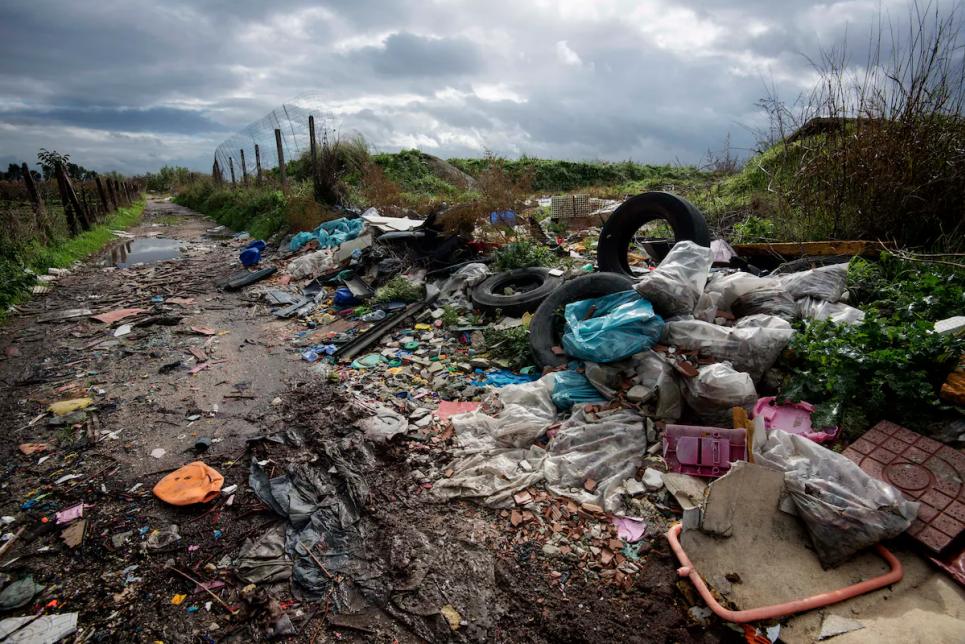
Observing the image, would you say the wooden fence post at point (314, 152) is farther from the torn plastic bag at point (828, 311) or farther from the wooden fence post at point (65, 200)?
the torn plastic bag at point (828, 311)

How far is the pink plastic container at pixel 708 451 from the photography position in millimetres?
2707

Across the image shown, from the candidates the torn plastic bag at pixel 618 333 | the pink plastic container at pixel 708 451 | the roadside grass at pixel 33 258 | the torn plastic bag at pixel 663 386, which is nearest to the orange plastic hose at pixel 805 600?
the pink plastic container at pixel 708 451

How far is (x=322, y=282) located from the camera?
7.43 m

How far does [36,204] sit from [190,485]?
33.5 ft

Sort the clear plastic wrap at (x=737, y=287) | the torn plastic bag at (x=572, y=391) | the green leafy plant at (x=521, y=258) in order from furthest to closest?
the green leafy plant at (x=521, y=258) → the clear plastic wrap at (x=737, y=287) → the torn plastic bag at (x=572, y=391)

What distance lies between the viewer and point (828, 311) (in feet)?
Result: 11.4

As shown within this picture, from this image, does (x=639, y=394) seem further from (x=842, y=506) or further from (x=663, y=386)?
(x=842, y=506)

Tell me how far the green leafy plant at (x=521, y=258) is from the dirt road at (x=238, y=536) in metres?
2.82

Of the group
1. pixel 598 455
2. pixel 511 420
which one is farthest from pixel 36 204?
pixel 598 455

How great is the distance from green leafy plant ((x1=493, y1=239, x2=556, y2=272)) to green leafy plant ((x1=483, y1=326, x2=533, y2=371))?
1379mm

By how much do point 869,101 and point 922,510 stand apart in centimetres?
434

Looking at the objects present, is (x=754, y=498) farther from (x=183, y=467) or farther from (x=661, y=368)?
(x=183, y=467)

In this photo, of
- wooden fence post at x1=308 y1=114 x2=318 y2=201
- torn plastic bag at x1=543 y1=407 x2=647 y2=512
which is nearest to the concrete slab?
torn plastic bag at x1=543 y1=407 x2=647 y2=512

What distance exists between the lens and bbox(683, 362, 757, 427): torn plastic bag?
112 inches
